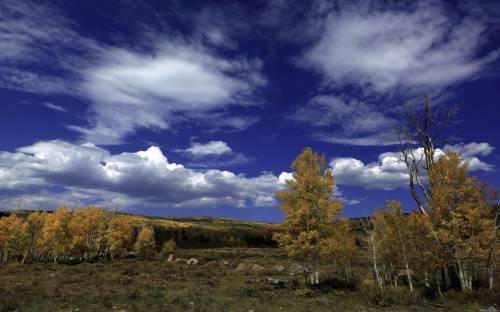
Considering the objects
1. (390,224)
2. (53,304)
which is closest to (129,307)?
(53,304)

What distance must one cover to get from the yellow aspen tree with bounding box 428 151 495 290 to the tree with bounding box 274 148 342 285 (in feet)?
25.8

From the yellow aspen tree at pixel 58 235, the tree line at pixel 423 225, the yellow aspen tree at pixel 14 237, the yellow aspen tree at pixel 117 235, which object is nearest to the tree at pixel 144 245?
the yellow aspen tree at pixel 117 235

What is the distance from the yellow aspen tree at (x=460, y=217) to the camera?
923 inches

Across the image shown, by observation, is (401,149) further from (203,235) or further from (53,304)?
(203,235)

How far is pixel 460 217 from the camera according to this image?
957 inches

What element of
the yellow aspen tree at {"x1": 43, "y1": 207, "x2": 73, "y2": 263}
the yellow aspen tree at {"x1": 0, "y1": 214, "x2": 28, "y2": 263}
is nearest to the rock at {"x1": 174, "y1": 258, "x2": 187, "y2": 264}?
the yellow aspen tree at {"x1": 43, "y1": 207, "x2": 73, "y2": 263}

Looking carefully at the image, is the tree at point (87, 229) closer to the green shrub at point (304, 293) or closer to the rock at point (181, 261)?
the rock at point (181, 261)

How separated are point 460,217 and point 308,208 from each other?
1072cm

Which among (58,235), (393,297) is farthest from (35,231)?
(393,297)

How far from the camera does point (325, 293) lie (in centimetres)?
2720

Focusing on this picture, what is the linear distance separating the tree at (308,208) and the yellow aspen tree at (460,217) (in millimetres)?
7857

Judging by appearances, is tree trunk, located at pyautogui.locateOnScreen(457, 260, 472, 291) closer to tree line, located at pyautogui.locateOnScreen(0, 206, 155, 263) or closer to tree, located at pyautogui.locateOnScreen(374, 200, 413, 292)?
tree, located at pyautogui.locateOnScreen(374, 200, 413, 292)

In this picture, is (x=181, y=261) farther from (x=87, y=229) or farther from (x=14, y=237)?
(x=14, y=237)

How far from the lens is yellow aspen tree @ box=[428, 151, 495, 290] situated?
76.9ft
